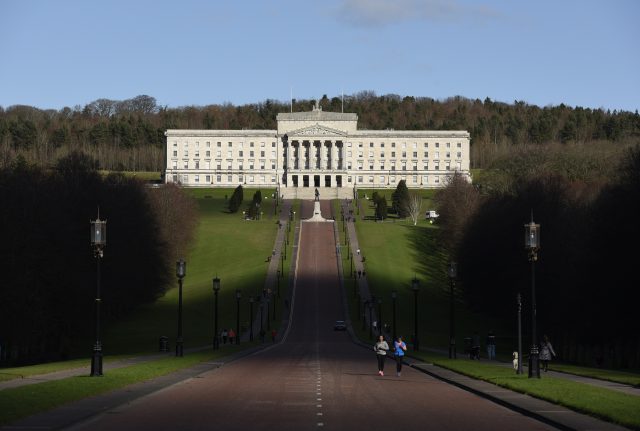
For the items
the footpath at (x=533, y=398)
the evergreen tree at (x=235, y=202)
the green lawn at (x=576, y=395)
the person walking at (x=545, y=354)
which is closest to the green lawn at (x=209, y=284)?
the evergreen tree at (x=235, y=202)

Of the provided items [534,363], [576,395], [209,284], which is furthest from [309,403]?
[209,284]

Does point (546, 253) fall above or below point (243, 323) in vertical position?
above

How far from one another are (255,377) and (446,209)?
4248 inches

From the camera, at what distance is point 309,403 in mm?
28609

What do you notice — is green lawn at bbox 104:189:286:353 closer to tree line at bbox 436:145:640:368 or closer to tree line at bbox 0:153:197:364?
tree line at bbox 0:153:197:364

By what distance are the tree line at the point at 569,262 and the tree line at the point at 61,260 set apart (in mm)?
28576

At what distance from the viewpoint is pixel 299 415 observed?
25.6 m

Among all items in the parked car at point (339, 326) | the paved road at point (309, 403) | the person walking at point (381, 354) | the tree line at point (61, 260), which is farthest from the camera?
the parked car at point (339, 326)

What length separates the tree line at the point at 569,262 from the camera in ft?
204

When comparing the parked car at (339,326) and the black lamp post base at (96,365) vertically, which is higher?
the black lamp post base at (96,365)

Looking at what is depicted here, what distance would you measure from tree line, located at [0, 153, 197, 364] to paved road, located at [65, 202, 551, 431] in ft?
54.5

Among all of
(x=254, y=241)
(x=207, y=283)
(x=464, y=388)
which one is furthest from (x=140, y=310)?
(x=464, y=388)

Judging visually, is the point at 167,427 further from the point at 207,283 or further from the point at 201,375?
the point at 207,283

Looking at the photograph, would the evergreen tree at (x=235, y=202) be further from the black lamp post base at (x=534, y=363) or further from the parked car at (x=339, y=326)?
the black lamp post base at (x=534, y=363)
